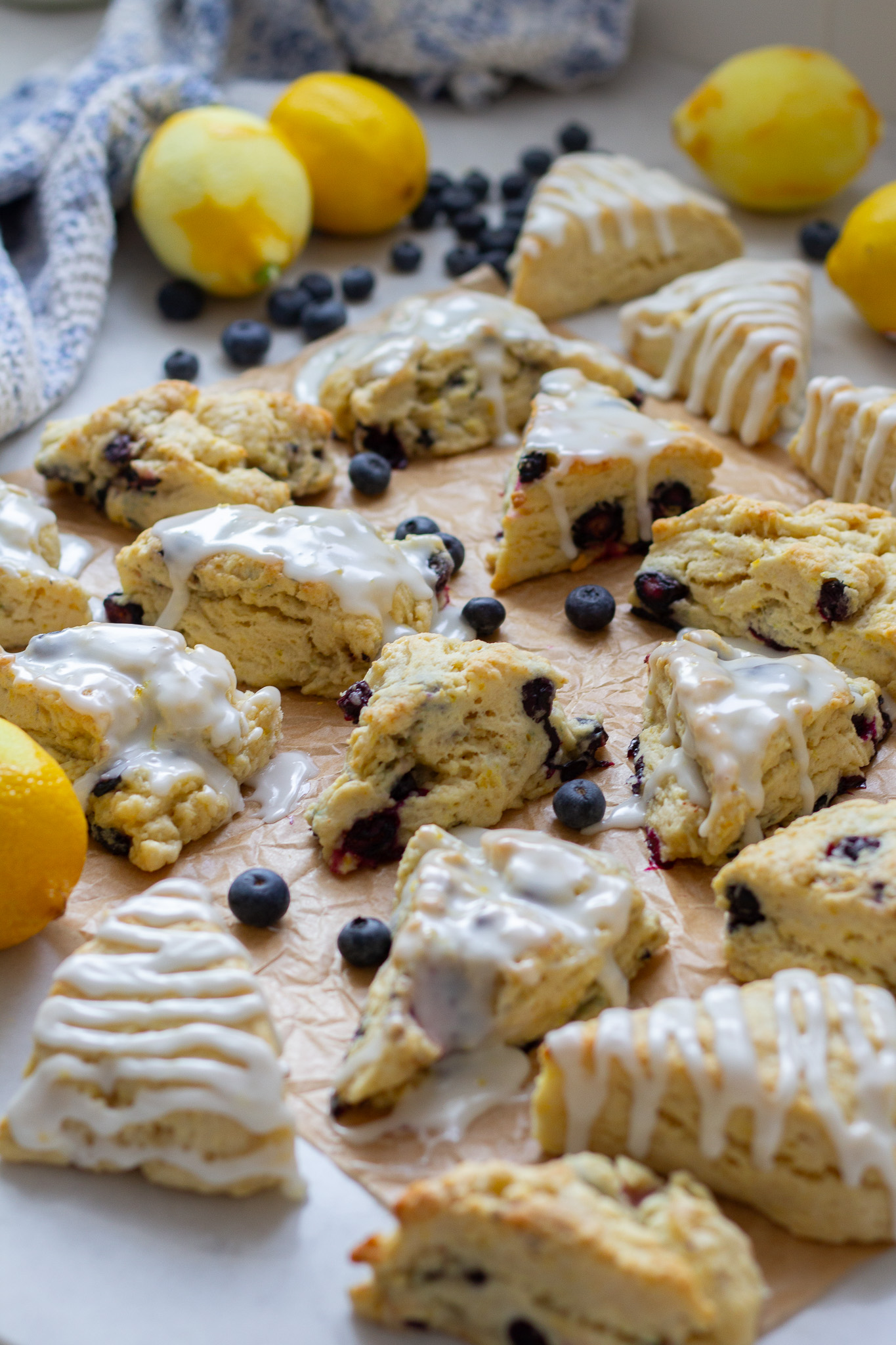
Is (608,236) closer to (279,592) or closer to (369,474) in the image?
(369,474)

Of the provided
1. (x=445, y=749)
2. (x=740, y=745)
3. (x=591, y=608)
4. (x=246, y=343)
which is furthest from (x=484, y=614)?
(x=246, y=343)

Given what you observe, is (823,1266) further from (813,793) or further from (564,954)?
(813,793)

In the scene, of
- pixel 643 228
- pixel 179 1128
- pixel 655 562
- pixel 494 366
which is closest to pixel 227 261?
pixel 494 366

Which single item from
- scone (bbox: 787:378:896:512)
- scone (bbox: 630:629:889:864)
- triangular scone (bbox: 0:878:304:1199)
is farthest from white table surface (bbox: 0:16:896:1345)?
scone (bbox: 787:378:896:512)

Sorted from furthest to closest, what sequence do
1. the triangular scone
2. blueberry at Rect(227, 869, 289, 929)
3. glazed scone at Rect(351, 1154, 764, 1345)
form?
blueberry at Rect(227, 869, 289, 929) → the triangular scone → glazed scone at Rect(351, 1154, 764, 1345)

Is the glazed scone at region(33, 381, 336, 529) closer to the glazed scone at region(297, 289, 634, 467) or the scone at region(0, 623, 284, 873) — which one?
the glazed scone at region(297, 289, 634, 467)

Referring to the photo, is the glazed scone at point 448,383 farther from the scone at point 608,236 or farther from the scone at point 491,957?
the scone at point 491,957
